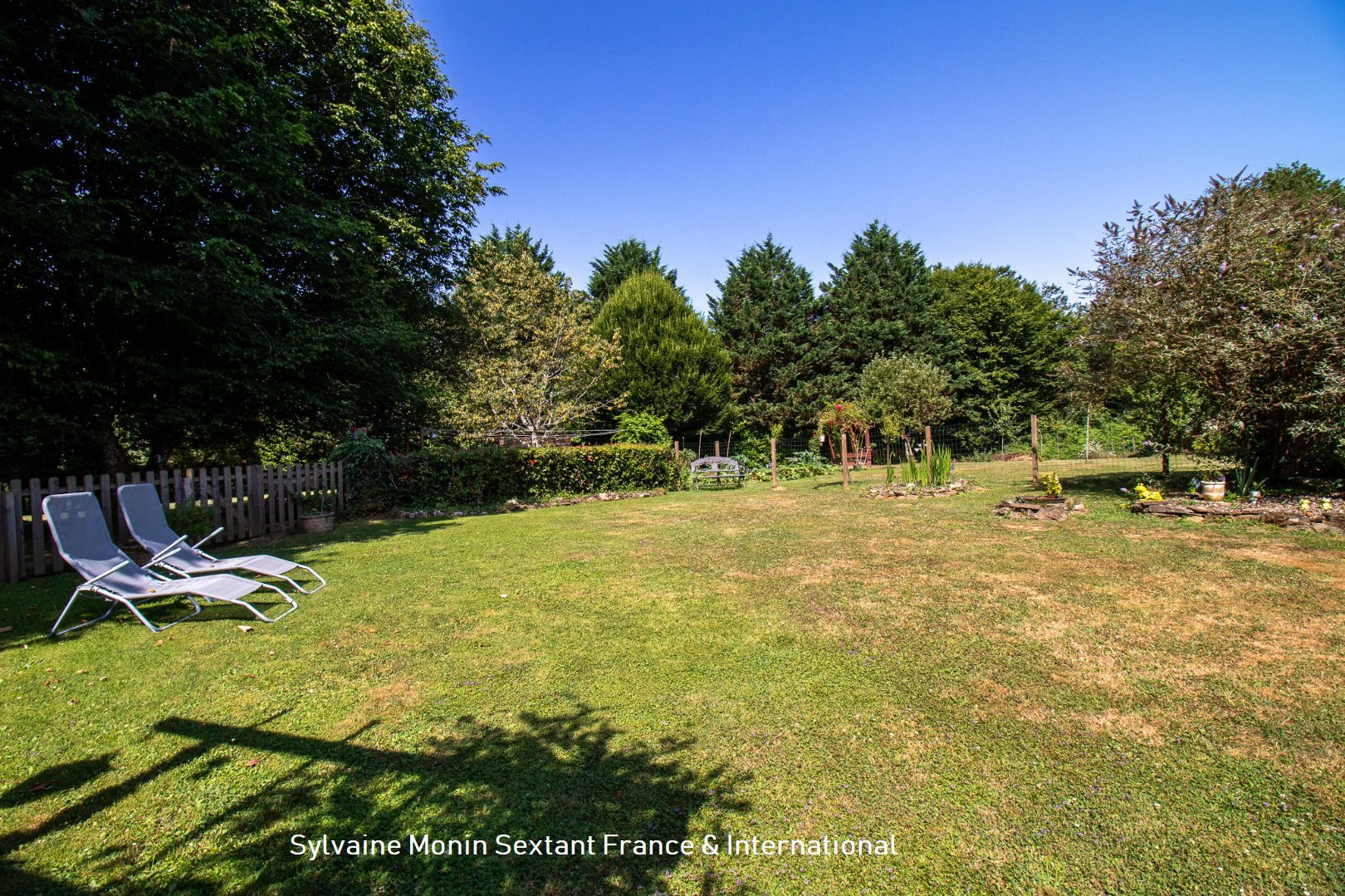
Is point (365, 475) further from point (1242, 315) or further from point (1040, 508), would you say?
point (1242, 315)

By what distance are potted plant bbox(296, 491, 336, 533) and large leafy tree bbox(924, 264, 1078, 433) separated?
28.1m

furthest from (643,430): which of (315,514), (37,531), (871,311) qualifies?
(871,311)

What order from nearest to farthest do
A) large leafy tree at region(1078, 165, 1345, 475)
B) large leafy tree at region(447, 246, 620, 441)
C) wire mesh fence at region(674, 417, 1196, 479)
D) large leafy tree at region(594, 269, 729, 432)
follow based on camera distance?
large leafy tree at region(1078, 165, 1345, 475) → large leafy tree at region(447, 246, 620, 441) → wire mesh fence at region(674, 417, 1196, 479) → large leafy tree at region(594, 269, 729, 432)

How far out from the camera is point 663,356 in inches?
907

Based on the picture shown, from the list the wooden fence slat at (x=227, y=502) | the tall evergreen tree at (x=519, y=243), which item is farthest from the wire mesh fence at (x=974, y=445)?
the tall evergreen tree at (x=519, y=243)

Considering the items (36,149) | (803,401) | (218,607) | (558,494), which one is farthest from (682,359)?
(218,607)

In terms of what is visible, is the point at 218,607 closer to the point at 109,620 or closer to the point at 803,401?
the point at 109,620

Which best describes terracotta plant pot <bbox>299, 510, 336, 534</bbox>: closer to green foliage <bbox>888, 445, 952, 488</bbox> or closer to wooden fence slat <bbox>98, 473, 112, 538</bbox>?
wooden fence slat <bbox>98, 473, 112, 538</bbox>

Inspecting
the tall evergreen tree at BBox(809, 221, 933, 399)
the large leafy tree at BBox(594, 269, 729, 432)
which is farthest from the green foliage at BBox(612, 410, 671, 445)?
the tall evergreen tree at BBox(809, 221, 933, 399)

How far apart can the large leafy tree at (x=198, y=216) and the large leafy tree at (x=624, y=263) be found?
1823 centimetres

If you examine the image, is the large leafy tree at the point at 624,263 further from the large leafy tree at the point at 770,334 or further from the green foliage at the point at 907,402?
the green foliage at the point at 907,402

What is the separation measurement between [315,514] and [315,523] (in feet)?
0.91

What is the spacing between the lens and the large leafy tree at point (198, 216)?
292 inches

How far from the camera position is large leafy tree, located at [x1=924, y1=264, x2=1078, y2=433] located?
2981cm
